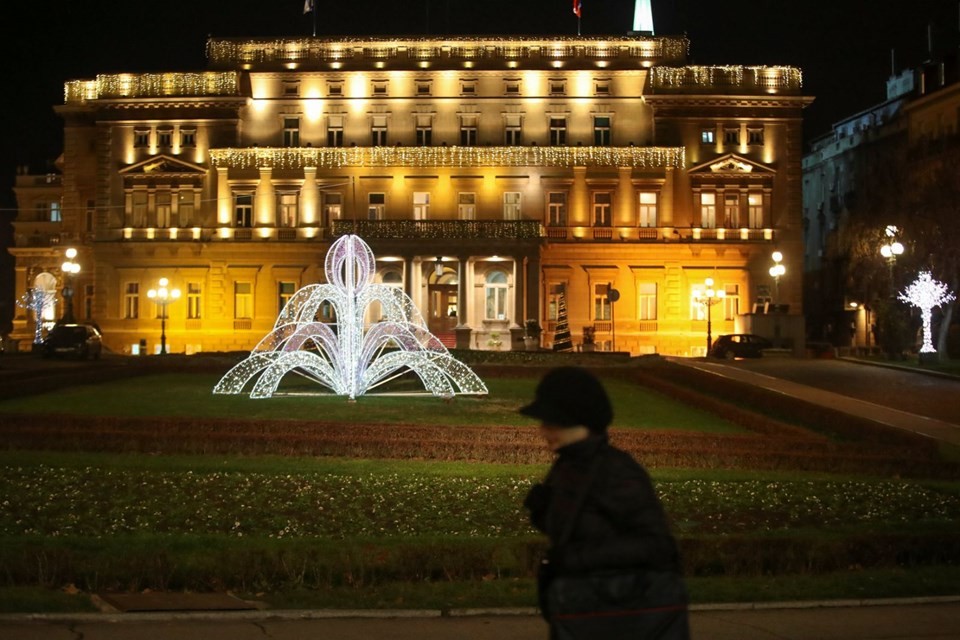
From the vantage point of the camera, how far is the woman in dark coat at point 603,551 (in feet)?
18.5

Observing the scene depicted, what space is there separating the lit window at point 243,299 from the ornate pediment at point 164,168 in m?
7.27

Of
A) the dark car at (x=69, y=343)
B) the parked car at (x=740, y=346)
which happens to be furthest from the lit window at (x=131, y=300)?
the parked car at (x=740, y=346)

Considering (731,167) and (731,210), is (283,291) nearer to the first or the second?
(731,210)

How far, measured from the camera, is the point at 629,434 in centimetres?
2384

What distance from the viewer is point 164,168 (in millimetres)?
73938

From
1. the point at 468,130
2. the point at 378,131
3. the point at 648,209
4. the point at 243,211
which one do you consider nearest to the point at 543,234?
the point at 648,209

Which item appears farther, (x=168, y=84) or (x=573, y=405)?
(x=168, y=84)

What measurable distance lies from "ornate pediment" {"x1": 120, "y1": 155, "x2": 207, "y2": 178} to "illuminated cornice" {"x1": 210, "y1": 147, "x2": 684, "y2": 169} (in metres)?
1.24

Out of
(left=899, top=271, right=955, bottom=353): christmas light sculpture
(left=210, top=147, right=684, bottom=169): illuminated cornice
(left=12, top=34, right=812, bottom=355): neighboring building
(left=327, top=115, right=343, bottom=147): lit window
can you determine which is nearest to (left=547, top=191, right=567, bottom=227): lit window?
(left=12, top=34, right=812, bottom=355): neighboring building

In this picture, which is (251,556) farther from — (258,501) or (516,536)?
(258,501)

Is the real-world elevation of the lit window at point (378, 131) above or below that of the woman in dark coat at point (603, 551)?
above

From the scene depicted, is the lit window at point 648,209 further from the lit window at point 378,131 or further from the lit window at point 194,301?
the lit window at point 194,301

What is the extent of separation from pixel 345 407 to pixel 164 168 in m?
46.7

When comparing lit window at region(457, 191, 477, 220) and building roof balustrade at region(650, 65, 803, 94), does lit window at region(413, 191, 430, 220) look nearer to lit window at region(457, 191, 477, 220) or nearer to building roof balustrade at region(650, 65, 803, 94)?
lit window at region(457, 191, 477, 220)
